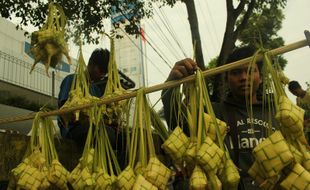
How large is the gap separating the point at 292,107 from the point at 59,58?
4.63 ft

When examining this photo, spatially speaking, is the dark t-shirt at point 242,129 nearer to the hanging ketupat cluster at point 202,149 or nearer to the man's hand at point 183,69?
the man's hand at point 183,69

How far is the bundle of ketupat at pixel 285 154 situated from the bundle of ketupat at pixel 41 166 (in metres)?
1.04

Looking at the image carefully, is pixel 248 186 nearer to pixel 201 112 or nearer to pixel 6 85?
pixel 201 112

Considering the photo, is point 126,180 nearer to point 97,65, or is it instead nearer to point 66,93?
point 66,93

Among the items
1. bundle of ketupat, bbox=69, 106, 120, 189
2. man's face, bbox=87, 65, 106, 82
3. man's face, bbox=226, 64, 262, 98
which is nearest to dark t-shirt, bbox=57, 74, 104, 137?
man's face, bbox=87, 65, 106, 82

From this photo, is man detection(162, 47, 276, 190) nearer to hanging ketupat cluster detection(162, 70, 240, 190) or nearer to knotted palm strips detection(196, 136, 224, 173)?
hanging ketupat cluster detection(162, 70, 240, 190)

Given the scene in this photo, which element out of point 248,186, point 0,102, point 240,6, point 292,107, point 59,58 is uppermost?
point 240,6

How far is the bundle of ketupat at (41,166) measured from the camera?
5.99 feet

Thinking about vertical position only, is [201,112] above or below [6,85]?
below

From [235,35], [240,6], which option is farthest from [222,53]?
[240,6]

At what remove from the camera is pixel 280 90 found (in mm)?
1432

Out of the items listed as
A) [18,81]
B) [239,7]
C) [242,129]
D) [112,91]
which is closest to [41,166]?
[112,91]

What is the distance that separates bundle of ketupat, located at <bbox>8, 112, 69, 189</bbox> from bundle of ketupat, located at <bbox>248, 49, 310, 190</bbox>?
3.42 feet

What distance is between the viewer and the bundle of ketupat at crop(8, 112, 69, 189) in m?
1.83
